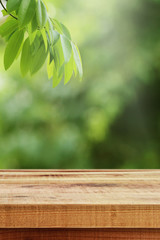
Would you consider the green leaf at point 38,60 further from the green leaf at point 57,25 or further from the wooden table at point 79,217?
the wooden table at point 79,217

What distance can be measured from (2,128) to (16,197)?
3.28 meters

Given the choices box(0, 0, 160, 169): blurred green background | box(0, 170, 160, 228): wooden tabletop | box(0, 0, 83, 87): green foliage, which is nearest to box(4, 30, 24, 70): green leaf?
box(0, 0, 83, 87): green foliage

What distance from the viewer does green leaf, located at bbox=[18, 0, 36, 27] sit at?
0.44 metres

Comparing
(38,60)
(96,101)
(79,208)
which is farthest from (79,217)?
(96,101)

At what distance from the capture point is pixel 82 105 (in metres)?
3.90

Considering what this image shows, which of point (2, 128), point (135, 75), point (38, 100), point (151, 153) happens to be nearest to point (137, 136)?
point (151, 153)

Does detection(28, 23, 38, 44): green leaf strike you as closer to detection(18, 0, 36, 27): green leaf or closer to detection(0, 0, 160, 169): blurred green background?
detection(18, 0, 36, 27): green leaf

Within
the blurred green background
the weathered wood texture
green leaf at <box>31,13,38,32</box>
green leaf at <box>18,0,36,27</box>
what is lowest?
the blurred green background

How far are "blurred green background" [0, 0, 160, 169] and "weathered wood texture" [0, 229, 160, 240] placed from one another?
3.13 meters

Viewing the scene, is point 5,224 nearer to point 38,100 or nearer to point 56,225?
point 56,225

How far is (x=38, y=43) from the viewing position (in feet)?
1.66

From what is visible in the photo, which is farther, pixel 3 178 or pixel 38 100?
pixel 38 100

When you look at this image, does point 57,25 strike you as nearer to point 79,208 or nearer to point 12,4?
point 12,4

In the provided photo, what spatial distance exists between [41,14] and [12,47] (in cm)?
5
